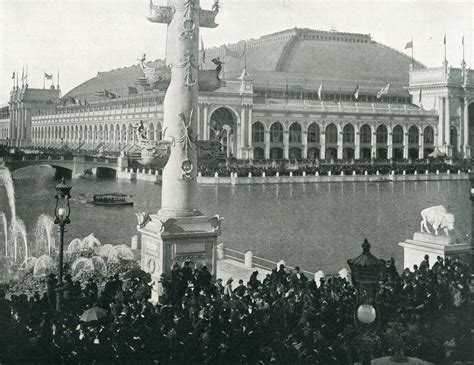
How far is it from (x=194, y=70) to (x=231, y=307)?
685cm

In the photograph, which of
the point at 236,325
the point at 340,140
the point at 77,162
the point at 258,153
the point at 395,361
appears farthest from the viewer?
the point at 340,140

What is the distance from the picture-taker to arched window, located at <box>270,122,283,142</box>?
92.1 metres

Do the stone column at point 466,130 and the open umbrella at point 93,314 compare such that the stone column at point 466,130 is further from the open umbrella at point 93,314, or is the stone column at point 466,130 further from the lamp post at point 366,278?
the lamp post at point 366,278

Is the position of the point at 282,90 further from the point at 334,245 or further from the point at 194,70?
the point at 194,70

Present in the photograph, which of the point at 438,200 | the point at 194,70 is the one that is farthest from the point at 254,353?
the point at 438,200

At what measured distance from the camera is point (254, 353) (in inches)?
447

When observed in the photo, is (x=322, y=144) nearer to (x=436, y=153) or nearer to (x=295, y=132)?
(x=295, y=132)

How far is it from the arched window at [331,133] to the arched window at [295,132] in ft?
16.2

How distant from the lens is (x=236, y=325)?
38.9ft

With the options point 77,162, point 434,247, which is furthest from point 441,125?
point 434,247

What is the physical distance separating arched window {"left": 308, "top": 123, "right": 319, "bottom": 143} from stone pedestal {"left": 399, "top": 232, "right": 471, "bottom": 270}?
7429cm

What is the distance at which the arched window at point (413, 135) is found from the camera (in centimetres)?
10356

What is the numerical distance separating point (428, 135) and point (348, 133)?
16.1 metres

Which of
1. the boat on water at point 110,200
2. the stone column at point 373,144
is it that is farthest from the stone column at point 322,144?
the boat on water at point 110,200
